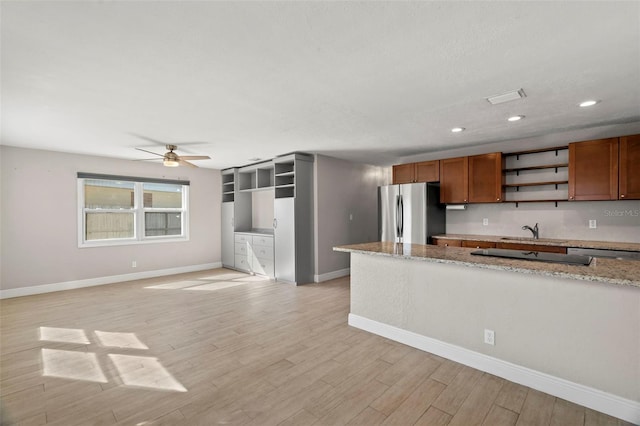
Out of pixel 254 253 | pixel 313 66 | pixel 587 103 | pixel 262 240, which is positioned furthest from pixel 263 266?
pixel 587 103

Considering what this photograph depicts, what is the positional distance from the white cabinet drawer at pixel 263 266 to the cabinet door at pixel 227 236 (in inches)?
34.4

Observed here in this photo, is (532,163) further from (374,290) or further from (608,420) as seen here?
(608,420)

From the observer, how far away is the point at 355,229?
6.23 m

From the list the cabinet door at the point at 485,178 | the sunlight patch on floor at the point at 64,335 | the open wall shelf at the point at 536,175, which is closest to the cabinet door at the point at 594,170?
the open wall shelf at the point at 536,175

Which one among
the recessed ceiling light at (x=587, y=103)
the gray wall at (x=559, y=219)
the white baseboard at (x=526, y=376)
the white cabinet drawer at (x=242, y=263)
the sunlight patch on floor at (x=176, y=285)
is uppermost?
the recessed ceiling light at (x=587, y=103)

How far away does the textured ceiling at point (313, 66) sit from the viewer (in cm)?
157

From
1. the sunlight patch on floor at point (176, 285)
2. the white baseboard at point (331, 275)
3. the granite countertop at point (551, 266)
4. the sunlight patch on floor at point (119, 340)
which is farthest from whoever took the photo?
the white baseboard at point (331, 275)

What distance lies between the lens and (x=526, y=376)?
2.22m

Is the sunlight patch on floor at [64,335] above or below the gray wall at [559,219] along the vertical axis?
below

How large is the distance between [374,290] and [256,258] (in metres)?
3.49

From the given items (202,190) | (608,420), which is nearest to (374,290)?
(608,420)

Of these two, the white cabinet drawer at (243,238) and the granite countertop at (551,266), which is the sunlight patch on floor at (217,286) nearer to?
the white cabinet drawer at (243,238)

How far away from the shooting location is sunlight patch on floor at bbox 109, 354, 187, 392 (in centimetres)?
226

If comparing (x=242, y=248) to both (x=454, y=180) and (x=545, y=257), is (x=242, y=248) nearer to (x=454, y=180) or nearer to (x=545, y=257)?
(x=454, y=180)
